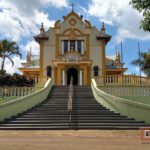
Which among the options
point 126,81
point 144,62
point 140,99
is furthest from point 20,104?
point 144,62

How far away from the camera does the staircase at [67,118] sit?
1691cm

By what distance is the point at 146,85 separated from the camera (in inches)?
1115

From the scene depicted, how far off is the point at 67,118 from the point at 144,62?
96.3 feet

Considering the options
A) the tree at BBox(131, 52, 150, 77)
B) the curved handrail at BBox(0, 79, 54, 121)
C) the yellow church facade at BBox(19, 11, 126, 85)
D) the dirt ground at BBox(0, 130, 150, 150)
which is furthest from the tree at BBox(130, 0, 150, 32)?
the tree at BBox(131, 52, 150, 77)

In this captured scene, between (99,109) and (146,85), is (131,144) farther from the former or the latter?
(146,85)

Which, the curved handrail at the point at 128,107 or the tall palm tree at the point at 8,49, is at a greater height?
the tall palm tree at the point at 8,49

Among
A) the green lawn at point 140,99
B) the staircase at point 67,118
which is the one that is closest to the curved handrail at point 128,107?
the staircase at point 67,118

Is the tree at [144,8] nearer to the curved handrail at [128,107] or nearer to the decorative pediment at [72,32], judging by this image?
the curved handrail at [128,107]

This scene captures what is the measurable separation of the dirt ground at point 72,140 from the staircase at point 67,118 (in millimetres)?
1237

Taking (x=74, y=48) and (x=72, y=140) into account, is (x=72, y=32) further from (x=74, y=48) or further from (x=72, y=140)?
(x=72, y=140)

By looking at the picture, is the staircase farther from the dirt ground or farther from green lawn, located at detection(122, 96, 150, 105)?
green lawn, located at detection(122, 96, 150, 105)

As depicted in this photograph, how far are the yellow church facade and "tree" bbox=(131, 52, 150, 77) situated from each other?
5808mm

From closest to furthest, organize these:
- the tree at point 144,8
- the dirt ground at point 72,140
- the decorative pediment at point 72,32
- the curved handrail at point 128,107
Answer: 1. the dirt ground at point 72,140
2. the tree at point 144,8
3. the curved handrail at point 128,107
4. the decorative pediment at point 72,32

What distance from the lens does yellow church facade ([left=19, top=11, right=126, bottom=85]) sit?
134ft
